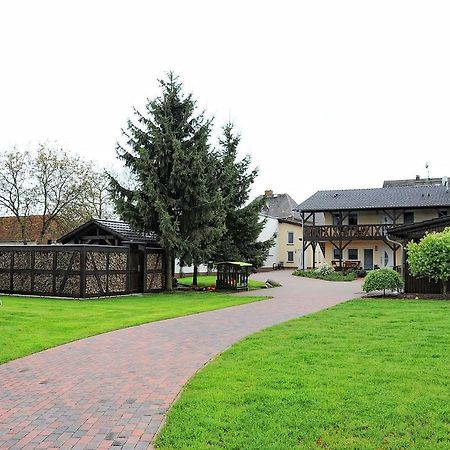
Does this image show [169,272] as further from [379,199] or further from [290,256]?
[290,256]

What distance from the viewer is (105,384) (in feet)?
23.3

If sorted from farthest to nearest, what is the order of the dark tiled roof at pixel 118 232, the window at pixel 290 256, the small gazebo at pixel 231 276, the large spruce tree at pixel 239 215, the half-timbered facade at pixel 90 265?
the window at pixel 290 256 < the large spruce tree at pixel 239 215 < the small gazebo at pixel 231 276 < the dark tiled roof at pixel 118 232 < the half-timbered facade at pixel 90 265

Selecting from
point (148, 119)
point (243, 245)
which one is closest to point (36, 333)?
point (148, 119)

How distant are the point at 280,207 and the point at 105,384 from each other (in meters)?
52.3

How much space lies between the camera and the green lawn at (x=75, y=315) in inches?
419

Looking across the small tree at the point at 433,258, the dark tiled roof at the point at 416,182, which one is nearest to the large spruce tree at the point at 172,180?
the small tree at the point at 433,258

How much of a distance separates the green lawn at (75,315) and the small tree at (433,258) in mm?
6187

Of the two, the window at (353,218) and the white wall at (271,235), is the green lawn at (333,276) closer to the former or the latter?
the window at (353,218)

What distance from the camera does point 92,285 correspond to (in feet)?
69.8

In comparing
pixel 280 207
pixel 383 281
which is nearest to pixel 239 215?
pixel 383 281

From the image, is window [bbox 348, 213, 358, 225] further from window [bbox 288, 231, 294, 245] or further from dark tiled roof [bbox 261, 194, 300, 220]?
dark tiled roof [bbox 261, 194, 300, 220]

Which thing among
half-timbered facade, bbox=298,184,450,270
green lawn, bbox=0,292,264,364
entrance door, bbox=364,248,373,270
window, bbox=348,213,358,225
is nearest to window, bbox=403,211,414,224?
half-timbered facade, bbox=298,184,450,270

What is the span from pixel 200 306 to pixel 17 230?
36.7 m

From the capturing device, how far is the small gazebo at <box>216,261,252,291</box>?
1025 inches
